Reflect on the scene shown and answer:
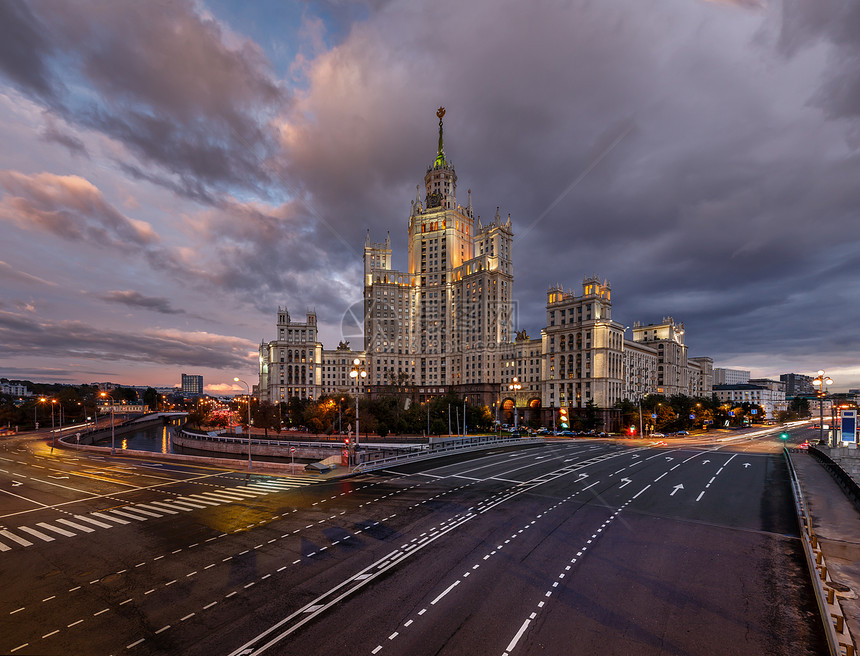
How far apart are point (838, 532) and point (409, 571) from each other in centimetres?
2062

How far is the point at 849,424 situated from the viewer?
47.0 m

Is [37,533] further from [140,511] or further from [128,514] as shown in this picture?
[140,511]

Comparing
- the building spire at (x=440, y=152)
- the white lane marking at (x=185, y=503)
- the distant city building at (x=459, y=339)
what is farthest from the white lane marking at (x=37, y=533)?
the building spire at (x=440, y=152)

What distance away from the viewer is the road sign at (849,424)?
153 ft

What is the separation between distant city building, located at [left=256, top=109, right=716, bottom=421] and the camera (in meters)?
116

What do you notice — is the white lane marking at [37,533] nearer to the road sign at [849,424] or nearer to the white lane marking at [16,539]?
the white lane marking at [16,539]

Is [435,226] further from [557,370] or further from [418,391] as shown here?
[557,370]

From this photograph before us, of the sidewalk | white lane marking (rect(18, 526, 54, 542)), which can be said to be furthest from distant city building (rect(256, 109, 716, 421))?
white lane marking (rect(18, 526, 54, 542))

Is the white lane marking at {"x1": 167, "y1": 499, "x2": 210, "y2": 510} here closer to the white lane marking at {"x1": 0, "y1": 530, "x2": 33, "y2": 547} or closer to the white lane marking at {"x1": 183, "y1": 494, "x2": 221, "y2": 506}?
the white lane marking at {"x1": 183, "y1": 494, "x2": 221, "y2": 506}

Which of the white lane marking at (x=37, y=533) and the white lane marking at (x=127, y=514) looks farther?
the white lane marking at (x=127, y=514)

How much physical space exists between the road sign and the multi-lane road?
2903cm

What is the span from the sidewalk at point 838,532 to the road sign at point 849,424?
62.4ft

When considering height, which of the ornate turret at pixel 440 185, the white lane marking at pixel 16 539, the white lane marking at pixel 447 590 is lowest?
the white lane marking at pixel 16 539

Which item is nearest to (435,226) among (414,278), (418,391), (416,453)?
(414,278)
